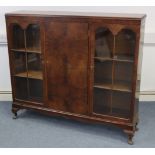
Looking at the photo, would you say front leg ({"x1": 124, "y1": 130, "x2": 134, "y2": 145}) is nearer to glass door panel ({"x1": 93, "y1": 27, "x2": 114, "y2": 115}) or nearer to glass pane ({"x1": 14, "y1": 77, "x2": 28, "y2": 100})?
glass door panel ({"x1": 93, "y1": 27, "x2": 114, "y2": 115})

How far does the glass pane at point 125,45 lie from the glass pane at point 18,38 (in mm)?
801

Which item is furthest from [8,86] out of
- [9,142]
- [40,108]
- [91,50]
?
[91,50]

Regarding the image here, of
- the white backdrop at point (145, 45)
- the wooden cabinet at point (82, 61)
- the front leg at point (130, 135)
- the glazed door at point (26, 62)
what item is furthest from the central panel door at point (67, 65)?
the white backdrop at point (145, 45)

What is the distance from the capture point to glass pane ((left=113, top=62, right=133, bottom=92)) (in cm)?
195

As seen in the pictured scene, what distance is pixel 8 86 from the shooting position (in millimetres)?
2676

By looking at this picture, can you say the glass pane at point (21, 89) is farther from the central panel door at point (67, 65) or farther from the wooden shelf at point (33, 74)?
the central panel door at point (67, 65)

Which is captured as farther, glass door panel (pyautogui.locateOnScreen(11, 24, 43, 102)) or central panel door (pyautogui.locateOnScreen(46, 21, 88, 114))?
glass door panel (pyautogui.locateOnScreen(11, 24, 43, 102))

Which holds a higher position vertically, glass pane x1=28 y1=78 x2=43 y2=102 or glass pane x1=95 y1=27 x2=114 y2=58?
glass pane x1=95 y1=27 x2=114 y2=58

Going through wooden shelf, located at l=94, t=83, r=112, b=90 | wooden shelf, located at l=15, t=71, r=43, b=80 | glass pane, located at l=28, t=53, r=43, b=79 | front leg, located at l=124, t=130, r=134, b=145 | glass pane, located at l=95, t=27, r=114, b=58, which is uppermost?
glass pane, located at l=95, t=27, r=114, b=58

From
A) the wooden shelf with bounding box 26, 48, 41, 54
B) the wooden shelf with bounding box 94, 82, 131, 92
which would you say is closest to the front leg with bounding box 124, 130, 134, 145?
the wooden shelf with bounding box 94, 82, 131, 92

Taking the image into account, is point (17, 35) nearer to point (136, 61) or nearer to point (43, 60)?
point (43, 60)

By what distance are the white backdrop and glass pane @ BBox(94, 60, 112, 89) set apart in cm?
60

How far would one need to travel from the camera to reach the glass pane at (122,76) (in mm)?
1946

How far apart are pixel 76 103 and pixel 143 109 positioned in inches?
29.3
